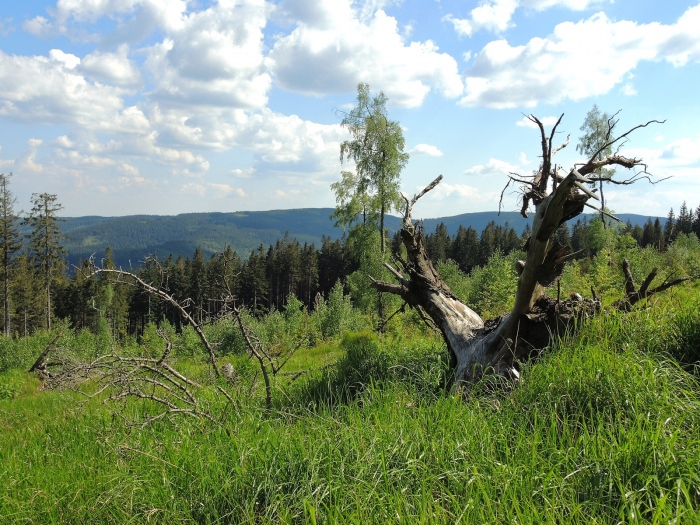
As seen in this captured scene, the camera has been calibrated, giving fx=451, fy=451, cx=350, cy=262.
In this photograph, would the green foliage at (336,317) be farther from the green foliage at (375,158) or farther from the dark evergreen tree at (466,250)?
the dark evergreen tree at (466,250)

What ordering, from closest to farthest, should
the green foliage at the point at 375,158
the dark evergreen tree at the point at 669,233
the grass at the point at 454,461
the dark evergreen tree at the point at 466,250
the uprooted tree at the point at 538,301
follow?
the grass at the point at 454,461
the uprooted tree at the point at 538,301
the dark evergreen tree at the point at 669,233
the green foliage at the point at 375,158
the dark evergreen tree at the point at 466,250

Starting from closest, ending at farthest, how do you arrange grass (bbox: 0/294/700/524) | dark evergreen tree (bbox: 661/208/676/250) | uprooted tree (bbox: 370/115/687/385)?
grass (bbox: 0/294/700/524) < uprooted tree (bbox: 370/115/687/385) < dark evergreen tree (bbox: 661/208/676/250)

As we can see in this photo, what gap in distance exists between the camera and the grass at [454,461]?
236 cm

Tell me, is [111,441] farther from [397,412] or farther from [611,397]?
[611,397]

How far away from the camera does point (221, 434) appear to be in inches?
154

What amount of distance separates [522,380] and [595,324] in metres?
1.24

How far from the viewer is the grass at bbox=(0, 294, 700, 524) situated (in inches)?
92.7

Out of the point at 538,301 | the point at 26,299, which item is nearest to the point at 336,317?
the point at 538,301

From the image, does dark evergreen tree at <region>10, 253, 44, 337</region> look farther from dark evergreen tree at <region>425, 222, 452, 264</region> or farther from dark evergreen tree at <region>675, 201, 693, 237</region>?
dark evergreen tree at <region>675, 201, 693, 237</region>

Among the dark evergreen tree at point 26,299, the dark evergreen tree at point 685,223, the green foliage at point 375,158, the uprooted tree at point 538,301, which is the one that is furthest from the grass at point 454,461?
the dark evergreen tree at point 685,223

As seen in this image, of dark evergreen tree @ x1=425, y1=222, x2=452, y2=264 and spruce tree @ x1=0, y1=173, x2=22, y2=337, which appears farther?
dark evergreen tree @ x1=425, y1=222, x2=452, y2=264

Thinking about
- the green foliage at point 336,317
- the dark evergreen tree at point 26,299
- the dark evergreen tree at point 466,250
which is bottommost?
the dark evergreen tree at point 26,299

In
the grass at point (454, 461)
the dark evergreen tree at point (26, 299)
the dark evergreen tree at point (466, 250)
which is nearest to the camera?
the grass at point (454, 461)

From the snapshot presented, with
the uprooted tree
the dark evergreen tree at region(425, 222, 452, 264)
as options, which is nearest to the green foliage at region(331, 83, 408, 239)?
the uprooted tree
